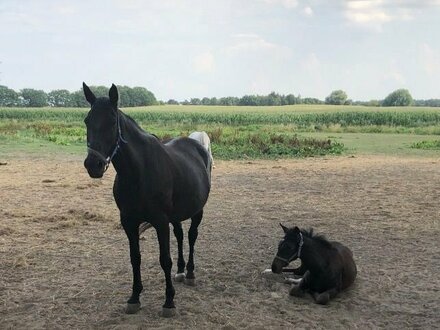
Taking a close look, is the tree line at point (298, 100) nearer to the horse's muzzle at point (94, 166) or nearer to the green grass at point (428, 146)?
the green grass at point (428, 146)

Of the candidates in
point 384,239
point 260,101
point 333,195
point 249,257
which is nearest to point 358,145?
point 333,195

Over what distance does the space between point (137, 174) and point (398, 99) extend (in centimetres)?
9289

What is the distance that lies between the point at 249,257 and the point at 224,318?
2.04 m

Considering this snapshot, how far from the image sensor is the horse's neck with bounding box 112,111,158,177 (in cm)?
427

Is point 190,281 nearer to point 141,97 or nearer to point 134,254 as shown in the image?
point 134,254

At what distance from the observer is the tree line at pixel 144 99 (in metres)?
81.8

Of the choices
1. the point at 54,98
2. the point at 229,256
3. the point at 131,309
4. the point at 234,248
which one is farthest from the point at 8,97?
the point at 131,309

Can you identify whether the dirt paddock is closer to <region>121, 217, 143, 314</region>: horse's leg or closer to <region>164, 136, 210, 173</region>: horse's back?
<region>121, 217, 143, 314</region>: horse's leg

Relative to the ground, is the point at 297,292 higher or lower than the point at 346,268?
lower

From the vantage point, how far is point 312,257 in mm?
4992

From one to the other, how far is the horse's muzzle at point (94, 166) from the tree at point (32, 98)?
86.3 meters

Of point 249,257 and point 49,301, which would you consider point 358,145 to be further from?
point 49,301

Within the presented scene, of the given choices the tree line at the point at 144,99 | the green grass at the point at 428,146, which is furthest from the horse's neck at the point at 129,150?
the tree line at the point at 144,99

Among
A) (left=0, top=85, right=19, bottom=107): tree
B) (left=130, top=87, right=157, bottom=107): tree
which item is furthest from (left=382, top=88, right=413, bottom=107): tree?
(left=0, top=85, right=19, bottom=107): tree
